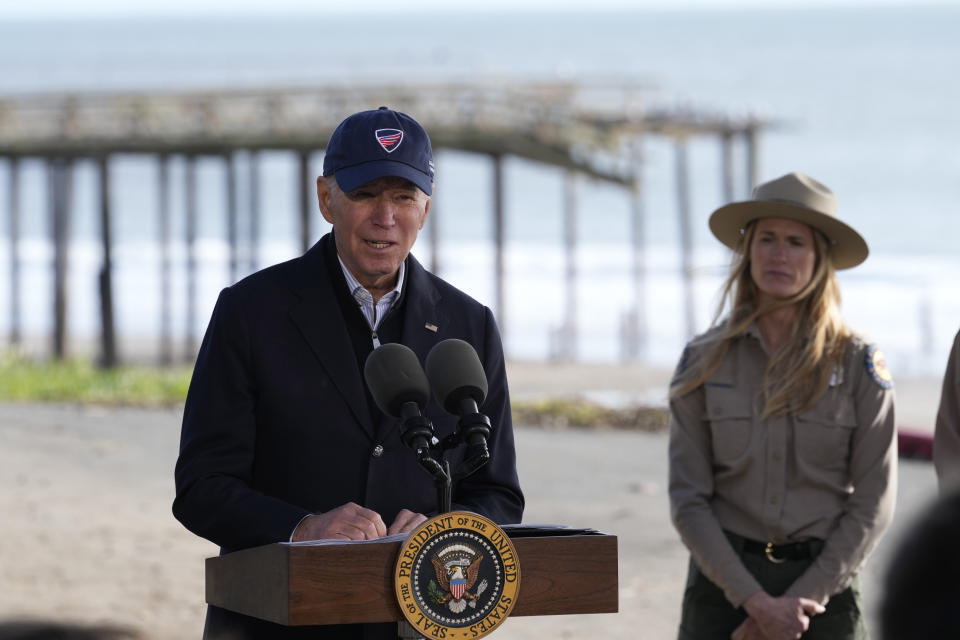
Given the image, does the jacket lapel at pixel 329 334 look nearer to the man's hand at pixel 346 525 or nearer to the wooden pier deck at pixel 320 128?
the man's hand at pixel 346 525

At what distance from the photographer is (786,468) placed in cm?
420

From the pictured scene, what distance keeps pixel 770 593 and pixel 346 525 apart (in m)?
1.75

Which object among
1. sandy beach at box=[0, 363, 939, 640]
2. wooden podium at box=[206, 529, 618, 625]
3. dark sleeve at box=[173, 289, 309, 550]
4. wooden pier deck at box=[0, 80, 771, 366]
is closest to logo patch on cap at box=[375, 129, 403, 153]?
dark sleeve at box=[173, 289, 309, 550]

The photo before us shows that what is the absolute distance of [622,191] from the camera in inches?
1893

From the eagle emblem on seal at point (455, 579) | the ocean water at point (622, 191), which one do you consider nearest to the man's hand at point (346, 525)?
the eagle emblem on seal at point (455, 579)

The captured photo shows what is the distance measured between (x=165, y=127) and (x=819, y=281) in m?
27.4

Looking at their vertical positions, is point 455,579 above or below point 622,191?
below

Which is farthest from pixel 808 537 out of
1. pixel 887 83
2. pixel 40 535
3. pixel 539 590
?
pixel 887 83

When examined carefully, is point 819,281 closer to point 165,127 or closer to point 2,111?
point 165,127

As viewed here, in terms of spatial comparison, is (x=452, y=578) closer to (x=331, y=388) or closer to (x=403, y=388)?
(x=403, y=388)

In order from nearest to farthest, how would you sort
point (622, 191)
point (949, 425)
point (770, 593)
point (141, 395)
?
point (949, 425), point (770, 593), point (141, 395), point (622, 191)

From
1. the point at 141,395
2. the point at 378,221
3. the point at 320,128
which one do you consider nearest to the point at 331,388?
the point at 378,221

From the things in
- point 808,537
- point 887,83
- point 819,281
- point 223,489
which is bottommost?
point 808,537

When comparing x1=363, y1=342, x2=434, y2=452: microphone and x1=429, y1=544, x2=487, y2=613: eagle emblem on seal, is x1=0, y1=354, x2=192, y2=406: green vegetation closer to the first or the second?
x1=363, y1=342, x2=434, y2=452: microphone
